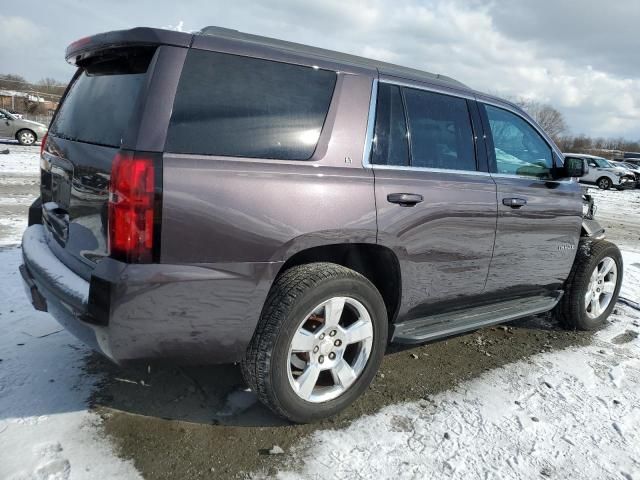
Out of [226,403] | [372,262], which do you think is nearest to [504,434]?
[372,262]

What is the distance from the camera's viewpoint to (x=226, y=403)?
9.43ft

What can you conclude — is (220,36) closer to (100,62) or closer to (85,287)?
(100,62)

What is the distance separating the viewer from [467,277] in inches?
132

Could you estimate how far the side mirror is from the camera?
4.00 m

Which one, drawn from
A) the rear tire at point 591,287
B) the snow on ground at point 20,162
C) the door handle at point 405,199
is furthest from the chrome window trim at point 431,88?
the snow on ground at point 20,162

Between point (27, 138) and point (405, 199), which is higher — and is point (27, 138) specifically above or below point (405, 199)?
below

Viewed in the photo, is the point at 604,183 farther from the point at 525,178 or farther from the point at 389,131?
the point at 389,131

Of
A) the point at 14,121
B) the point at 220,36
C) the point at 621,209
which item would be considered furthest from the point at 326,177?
the point at 14,121

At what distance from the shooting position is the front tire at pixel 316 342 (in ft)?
8.16

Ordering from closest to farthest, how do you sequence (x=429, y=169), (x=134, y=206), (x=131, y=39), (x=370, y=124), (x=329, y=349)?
(x=134, y=206)
(x=131, y=39)
(x=329, y=349)
(x=370, y=124)
(x=429, y=169)

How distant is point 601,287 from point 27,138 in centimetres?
2029

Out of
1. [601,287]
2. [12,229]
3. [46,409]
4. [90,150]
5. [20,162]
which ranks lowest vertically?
[20,162]

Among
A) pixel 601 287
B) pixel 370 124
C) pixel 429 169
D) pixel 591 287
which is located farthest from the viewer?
pixel 601 287

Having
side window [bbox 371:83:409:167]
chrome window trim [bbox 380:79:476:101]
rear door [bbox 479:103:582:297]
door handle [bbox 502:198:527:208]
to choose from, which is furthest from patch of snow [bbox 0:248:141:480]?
door handle [bbox 502:198:527:208]
